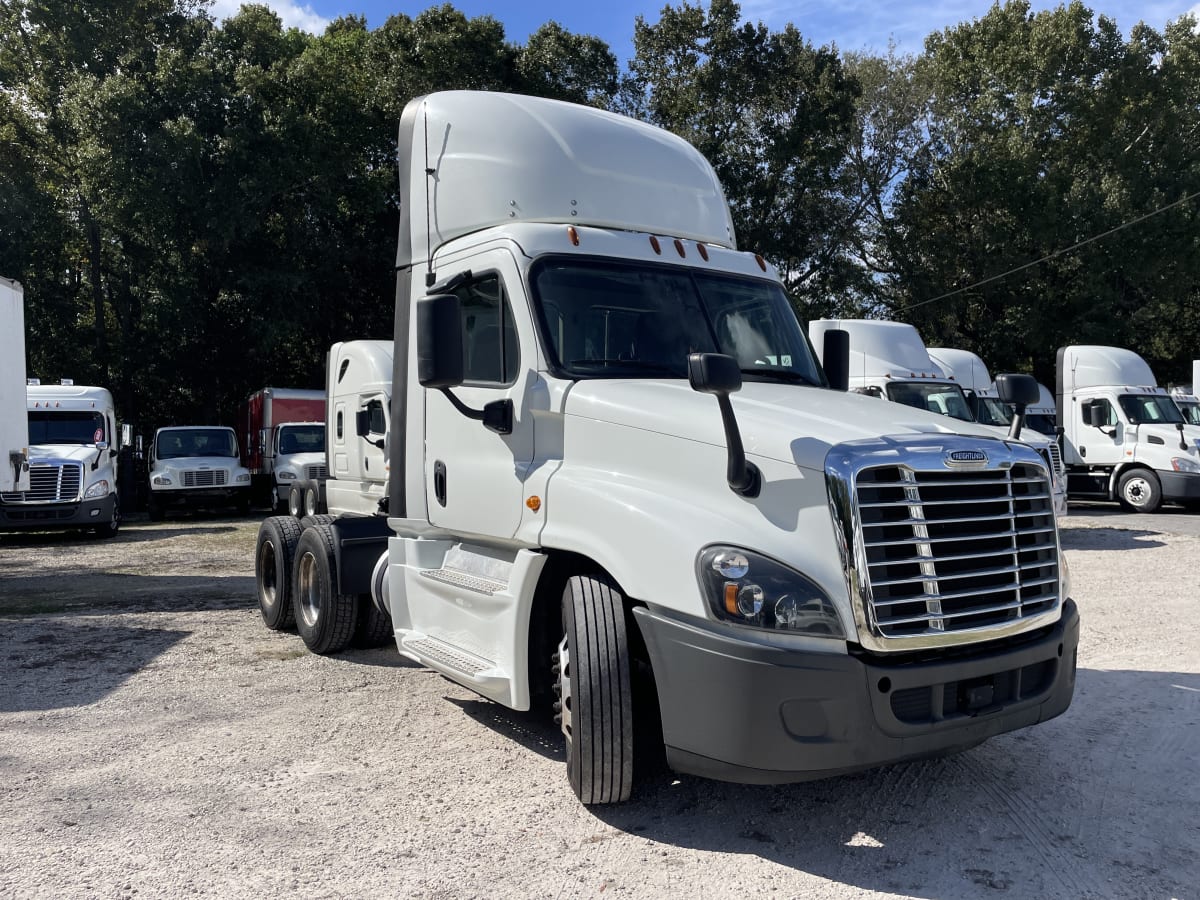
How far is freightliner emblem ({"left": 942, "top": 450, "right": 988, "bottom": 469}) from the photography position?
4012 mm

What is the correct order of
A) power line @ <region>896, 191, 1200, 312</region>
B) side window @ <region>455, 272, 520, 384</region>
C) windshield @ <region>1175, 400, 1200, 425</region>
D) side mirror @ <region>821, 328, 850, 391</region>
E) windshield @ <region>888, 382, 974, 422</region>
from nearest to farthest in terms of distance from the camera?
side window @ <region>455, 272, 520, 384</region>, side mirror @ <region>821, 328, 850, 391</region>, windshield @ <region>888, 382, 974, 422</region>, windshield @ <region>1175, 400, 1200, 425</region>, power line @ <region>896, 191, 1200, 312</region>

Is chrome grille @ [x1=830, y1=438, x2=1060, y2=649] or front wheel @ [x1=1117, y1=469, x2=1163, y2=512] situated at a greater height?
chrome grille @ [x1=830, y1=438, x2=1060, y2=649]

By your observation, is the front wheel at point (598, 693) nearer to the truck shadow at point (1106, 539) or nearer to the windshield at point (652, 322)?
the windshield at point (652, 322)

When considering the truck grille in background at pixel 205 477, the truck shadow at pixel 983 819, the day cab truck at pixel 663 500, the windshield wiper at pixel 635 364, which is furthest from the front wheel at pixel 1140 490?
the truck grille in background at pixel 205 477

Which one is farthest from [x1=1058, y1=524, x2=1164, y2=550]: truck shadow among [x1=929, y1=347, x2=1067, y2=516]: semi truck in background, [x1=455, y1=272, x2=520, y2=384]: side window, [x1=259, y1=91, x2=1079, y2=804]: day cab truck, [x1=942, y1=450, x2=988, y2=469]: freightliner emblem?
[x1=455, y1=272, x2=520, y2=384]: side window

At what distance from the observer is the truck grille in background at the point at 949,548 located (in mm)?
3840

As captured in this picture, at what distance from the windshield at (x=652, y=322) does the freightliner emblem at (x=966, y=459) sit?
1221 millimetres

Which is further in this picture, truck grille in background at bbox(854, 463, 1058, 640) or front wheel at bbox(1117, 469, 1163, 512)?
front wheel at bbox(1117, 469, 1163, 512)

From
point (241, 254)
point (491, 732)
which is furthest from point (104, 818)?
point (241, 254)

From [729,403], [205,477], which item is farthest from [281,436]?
[729,403]

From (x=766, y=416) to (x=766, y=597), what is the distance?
2.83 ft

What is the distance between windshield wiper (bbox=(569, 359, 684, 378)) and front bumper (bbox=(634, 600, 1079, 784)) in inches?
55.7

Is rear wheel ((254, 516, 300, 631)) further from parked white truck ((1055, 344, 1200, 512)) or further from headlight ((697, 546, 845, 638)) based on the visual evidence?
parked white truck ((1055, 344, 1200, 512))

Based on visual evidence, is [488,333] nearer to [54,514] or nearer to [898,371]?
Answer: [898,371]
